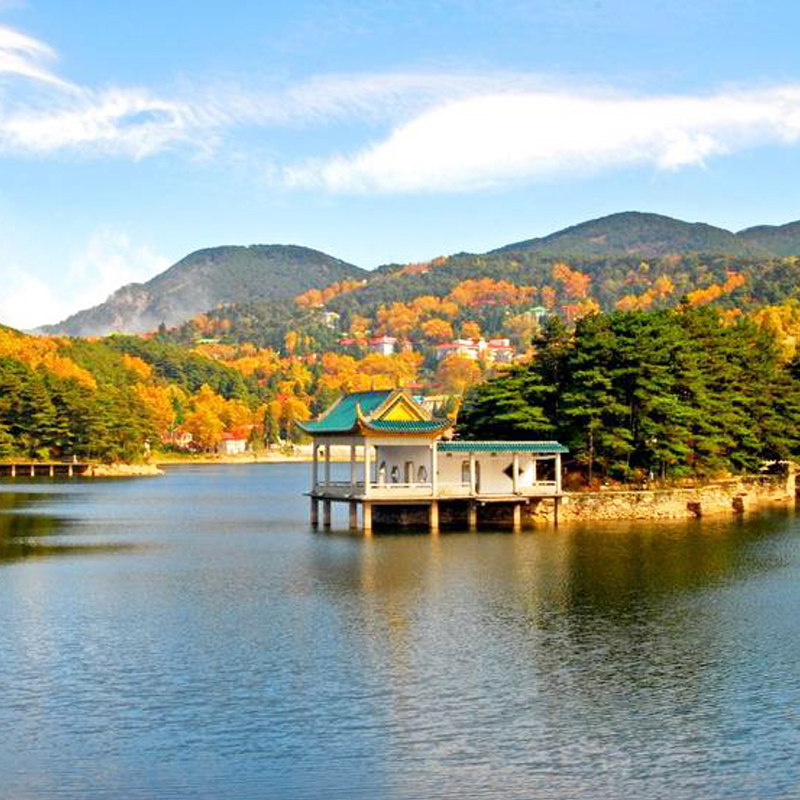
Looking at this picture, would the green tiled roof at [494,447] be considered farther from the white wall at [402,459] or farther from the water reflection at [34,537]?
the water reflection at [34,537]

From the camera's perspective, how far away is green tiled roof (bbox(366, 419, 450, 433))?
56.2 m

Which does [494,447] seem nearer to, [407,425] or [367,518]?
[407,425]

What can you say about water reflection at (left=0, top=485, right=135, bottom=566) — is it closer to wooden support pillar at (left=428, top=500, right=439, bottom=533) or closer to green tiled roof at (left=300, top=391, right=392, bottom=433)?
green tiled roof at (left=300, top=391, right=392, bottom=433)

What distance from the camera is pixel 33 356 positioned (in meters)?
194

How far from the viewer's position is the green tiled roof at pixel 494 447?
58438 millimetres

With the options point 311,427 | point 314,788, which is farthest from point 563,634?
point 311,427

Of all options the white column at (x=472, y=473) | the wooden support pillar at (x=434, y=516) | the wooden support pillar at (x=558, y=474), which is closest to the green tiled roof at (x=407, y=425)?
the white column at (x=472, y=473)

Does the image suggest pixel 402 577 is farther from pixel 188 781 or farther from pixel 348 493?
pixel 188 781

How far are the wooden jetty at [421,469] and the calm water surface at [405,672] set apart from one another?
214 inches

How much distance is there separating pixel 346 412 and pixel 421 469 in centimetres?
445

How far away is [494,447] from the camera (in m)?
58.8

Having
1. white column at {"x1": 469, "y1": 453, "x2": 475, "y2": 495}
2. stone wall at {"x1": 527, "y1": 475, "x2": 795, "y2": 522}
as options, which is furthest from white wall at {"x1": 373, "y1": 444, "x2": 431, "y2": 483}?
stone wall at {"x1": 527, "y1": 475, "x2": 795, "y2": 522}

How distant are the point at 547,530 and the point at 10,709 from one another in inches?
1429

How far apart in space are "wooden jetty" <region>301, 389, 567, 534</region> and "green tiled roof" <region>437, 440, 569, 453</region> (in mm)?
46
